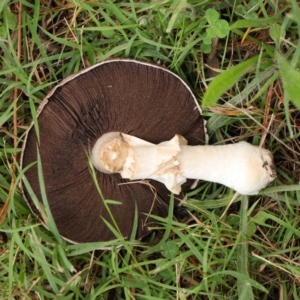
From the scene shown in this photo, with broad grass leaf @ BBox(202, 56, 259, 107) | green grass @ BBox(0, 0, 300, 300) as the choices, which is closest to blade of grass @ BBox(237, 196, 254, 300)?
green grass @ BBox(0, 0, 300, 300)

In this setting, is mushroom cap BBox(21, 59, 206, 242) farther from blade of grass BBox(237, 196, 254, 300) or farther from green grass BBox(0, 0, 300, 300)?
blade of grass BBox(237, 196, 254, 300)

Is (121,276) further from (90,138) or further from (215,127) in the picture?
(215,127)

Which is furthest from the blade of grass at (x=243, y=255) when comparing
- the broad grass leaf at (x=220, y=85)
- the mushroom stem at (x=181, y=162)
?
the broad grass leaf at (x=220, y=85)

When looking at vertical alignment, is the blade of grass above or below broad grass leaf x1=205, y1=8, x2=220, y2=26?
below

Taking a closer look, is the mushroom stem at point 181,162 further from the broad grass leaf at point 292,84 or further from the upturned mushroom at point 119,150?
the broad grass leaf at point 292,84

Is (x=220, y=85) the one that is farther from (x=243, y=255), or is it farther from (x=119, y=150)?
(x=243, y=255)

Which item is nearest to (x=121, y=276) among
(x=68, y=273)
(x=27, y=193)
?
(x=68, y=273)
